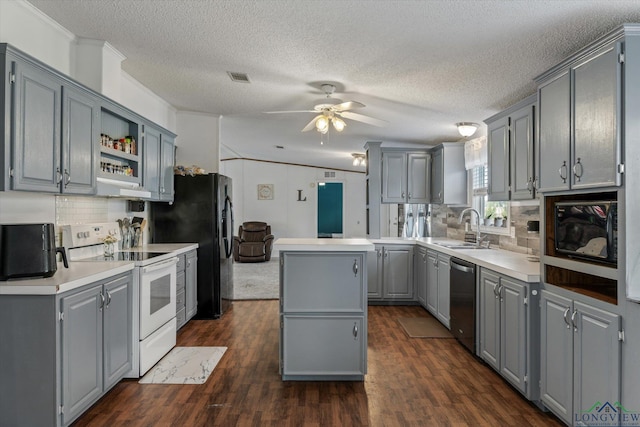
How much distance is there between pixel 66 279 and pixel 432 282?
3682mm

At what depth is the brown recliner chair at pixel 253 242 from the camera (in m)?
9.07

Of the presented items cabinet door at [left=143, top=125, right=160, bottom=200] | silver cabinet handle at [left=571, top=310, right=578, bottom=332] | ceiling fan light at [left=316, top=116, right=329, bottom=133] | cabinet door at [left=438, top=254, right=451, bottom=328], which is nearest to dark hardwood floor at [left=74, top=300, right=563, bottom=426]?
cabinet door at [left=438, top=254, right=451, bottom=328]

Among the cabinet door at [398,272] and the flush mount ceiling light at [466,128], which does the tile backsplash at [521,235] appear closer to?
the flush mount ceiling light at [466,128]

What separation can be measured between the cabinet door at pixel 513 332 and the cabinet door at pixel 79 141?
304 centimetres

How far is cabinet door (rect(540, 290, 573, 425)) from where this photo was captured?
220 cm

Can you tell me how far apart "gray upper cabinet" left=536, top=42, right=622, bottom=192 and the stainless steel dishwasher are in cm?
116

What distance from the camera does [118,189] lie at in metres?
3.21

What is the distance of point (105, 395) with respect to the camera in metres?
2.70

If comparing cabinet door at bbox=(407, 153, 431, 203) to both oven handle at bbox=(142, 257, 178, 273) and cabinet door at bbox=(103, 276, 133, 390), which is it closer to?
oven handle at bbox=(142, 257, 178, 273)

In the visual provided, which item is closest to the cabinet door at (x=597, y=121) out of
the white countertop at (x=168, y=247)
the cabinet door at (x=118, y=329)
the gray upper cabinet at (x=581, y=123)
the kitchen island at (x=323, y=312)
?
the gray upper cabinet at (x=581, y=123)

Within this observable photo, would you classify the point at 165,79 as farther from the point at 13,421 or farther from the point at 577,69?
the point at 577,69

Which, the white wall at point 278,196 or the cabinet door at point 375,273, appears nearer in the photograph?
the cabinet door at point 375,273

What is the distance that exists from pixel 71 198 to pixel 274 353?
2102 millimetres

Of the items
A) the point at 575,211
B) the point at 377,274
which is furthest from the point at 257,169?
the point at 575,211
